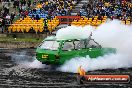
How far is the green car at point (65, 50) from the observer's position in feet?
73.3

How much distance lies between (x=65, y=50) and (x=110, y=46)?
3579 millimetres

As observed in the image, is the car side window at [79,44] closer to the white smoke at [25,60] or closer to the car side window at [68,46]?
the car side window at [68,46]

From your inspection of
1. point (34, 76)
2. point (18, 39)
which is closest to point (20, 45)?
point (18, 39)

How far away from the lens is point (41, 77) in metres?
21.1

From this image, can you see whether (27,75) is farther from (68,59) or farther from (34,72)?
(68,59)

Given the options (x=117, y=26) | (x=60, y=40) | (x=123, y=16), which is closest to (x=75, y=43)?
(x=60, y=40)

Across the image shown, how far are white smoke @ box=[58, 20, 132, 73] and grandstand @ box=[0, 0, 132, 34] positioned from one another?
380 inches

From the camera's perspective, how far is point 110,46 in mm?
25219

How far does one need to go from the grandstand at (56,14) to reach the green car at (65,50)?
12.5m

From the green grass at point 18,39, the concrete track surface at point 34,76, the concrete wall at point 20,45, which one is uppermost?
the concrete track surface at point 34,76

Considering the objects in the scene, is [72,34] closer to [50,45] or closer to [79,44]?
[79,44]

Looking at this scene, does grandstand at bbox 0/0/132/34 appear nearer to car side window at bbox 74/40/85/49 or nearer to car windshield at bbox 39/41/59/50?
car side window at bbox 74/40/85/49

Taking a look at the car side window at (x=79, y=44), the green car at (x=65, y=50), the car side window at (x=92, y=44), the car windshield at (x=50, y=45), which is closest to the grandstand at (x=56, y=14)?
the car side window at (x=92, y=44)

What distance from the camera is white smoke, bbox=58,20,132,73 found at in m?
22.8
